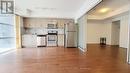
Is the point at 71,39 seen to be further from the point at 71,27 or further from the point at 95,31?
the point at 95,31

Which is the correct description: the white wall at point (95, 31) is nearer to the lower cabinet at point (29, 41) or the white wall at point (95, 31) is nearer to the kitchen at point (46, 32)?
the kitchen at point (46, 32)

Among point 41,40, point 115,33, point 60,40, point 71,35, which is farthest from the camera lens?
point 115,33

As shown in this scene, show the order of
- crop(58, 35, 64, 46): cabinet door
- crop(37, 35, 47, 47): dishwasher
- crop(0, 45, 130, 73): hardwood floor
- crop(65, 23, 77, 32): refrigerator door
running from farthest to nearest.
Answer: crop(58, 35, 64, 46): cabinet door < crop(37, 35, 47, 47): dishwasher < crop(65, 23, 77, 32): refrigerator door < crop(0, 45, 130, 73): hardwood floor

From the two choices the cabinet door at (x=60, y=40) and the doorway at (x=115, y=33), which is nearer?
the cabinet door at (x=60, y=40)

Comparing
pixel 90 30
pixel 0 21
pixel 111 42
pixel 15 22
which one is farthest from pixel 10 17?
pixel 111 42

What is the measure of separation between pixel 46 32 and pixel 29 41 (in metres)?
1.53

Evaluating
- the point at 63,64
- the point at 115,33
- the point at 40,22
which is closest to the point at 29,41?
the point at 40,22

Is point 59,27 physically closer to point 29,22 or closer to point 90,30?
point 29,22

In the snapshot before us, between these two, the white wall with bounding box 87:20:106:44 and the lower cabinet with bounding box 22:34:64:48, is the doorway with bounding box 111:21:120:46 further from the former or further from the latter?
the lower cabinet with bounding box 22:34:64:48

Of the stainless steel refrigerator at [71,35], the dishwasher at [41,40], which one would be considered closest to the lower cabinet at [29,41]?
the dishwasher at [41,40]

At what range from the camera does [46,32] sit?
29.3 ft

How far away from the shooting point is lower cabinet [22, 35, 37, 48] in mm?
7957

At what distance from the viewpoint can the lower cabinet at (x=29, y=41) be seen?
7957 mm

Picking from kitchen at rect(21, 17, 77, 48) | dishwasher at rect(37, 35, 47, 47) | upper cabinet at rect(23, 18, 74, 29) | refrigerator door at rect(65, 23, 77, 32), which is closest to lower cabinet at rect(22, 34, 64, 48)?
kitchen at rect(21, 17, 77, 48)
